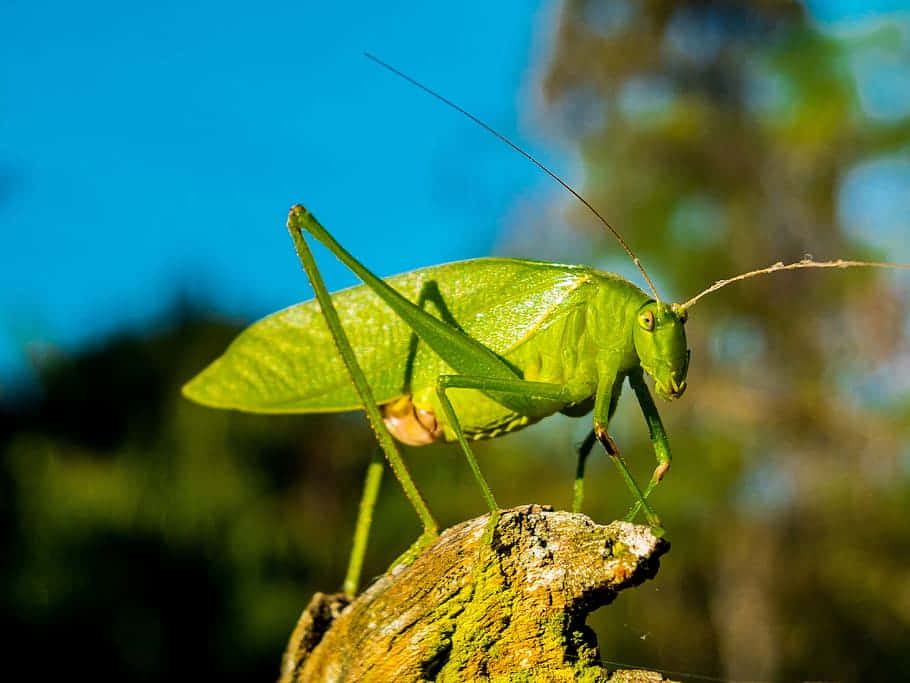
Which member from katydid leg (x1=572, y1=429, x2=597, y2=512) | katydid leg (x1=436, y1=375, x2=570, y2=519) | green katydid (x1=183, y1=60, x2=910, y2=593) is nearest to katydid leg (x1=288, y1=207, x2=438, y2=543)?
green katydid (x1=183, y1=60, x2=910, y2=593)

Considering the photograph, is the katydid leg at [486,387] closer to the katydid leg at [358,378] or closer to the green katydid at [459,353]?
the green katydid at [459,353]

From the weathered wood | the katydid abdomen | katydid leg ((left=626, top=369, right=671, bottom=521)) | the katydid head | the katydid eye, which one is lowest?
the weathered wood

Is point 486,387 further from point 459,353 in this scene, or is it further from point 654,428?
point 654,428

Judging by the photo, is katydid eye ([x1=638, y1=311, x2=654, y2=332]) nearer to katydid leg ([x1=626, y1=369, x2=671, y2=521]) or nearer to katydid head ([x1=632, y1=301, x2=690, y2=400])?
katydid head ([x1=632, y1=301, x2=690, y2=400])

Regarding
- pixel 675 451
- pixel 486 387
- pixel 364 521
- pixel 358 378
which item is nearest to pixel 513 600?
pixel 486 387

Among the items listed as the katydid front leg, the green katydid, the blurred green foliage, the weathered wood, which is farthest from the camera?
the blurred green foliage

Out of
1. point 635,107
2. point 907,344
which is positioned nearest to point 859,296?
point 907,344

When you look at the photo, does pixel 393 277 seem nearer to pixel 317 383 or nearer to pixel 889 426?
pixel 317 383
